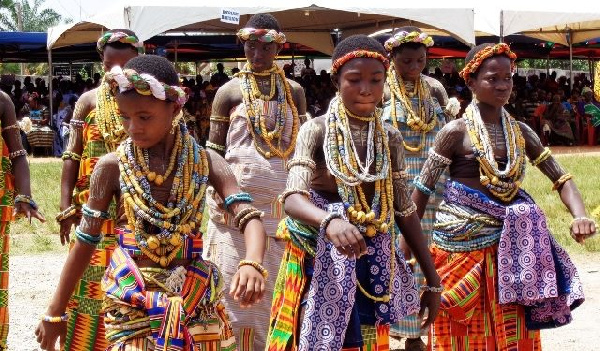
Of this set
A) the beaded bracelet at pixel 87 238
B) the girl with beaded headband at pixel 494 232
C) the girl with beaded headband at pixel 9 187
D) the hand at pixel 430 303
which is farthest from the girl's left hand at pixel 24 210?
the hand at pixel 430 303

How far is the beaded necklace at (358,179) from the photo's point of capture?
14.3 ft

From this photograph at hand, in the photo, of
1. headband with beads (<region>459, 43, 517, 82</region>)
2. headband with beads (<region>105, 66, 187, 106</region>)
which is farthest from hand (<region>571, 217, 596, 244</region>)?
headband with beads (<region>105, 66, 187, 106</region>)

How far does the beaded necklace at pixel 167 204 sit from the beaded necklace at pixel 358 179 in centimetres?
67

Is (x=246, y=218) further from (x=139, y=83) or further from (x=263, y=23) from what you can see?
(x=263, y=23)

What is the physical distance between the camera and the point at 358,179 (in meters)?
4.38

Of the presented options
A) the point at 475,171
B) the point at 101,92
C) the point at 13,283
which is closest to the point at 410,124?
the point at 475,171

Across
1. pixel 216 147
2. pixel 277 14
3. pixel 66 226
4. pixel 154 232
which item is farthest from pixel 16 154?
pixel 277 14

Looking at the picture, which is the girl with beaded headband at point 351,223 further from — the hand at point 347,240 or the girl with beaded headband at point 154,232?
the girl with beaded headband at point 154,232

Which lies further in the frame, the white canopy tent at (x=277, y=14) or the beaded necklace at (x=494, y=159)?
the white canopy tent at (x=277, y=14)

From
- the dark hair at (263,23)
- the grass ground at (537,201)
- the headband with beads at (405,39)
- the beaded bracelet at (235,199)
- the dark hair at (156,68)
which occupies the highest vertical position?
the dark hair at (263,23)

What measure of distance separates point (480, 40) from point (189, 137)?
23444mm

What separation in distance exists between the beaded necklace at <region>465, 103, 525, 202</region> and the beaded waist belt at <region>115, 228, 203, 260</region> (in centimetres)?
183

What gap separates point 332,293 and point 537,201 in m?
9.97

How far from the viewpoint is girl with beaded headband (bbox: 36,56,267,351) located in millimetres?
3820
